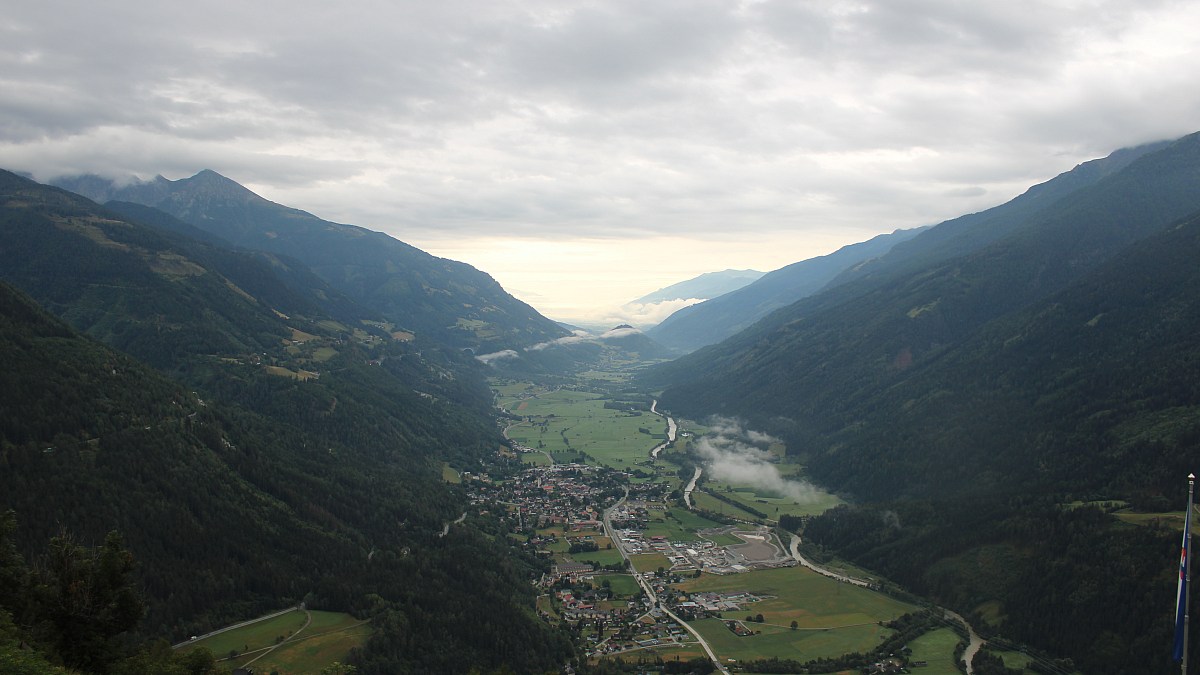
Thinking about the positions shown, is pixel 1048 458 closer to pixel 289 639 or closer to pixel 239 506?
pixel 289 639

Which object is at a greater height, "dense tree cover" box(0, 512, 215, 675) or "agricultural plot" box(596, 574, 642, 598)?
"dense tree cover" box(0, 512, 215, 675)

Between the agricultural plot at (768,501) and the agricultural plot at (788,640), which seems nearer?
the agricultural plot at (788,640)

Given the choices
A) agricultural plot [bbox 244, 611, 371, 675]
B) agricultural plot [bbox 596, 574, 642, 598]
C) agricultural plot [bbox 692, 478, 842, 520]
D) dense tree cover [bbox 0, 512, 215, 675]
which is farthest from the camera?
agricultural plot [bbox 692, 478, 842, 520]

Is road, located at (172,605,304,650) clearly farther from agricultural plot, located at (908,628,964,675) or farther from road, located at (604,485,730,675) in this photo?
agricultural plot, located at (908,628,964,675)

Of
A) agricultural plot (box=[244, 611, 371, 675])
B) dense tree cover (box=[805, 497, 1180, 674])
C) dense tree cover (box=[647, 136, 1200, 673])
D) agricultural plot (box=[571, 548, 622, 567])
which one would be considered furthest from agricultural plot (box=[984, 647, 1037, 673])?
agricultural plot (box=[244, 611, 371, 675])

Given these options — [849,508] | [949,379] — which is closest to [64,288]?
[849,508]

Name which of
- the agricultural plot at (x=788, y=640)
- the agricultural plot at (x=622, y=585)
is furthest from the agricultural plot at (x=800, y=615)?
the agricultural plot at (x=622, y=585)

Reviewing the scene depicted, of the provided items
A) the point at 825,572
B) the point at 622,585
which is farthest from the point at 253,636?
the point at 825,572

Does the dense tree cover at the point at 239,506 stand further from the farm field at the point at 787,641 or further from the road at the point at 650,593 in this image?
the farm field at the point at 787,641

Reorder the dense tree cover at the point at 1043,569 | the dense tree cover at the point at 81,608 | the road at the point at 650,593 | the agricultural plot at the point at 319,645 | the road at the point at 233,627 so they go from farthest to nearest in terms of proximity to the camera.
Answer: the road at the point at 650,593
the dense tree cover at the point at 1043,569
the road at the point at 233,627
the agricultural plot at the point at 319,645
the dense tree cover at the point at 81,608

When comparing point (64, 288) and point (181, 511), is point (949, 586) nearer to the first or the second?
point (181, 511)

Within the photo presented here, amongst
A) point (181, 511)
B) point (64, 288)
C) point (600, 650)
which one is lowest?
point (600, 650)
